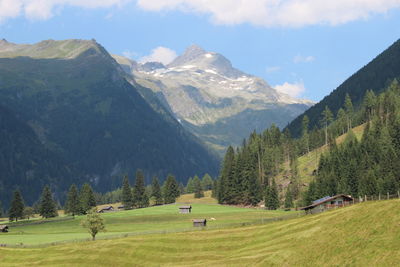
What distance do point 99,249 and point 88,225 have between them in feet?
68.3

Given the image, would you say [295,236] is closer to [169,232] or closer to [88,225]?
[169,232]

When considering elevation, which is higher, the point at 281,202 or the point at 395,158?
the point at 395,158

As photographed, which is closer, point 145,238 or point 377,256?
point 377,256

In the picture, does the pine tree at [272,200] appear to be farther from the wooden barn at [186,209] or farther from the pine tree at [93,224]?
the pine tree at [93,224]

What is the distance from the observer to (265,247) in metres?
78.1

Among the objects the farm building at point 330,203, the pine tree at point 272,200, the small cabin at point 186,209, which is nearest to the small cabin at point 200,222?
the farm building at point 330,203

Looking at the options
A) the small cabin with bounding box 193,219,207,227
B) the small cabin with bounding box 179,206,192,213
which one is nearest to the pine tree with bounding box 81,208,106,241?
the small cabin with bounding box 193,219,207,227

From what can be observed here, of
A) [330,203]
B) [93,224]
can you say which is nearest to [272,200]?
[330,203]

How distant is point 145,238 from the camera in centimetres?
9756

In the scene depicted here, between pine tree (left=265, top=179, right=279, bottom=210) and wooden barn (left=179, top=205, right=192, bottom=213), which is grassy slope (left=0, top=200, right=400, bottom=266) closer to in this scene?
wooden barn (left=179, top=205, right=192, bottom=213)

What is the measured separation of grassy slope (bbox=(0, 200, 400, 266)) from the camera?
61875mm

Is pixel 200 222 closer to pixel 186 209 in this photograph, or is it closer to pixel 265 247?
pixel 265 247

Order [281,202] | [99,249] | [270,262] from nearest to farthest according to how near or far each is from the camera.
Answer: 1. [270,262]
2. [99,249]
3. [281,202]

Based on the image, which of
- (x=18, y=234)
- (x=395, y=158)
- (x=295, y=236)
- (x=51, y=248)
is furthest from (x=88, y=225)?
(x=395, y=158)
